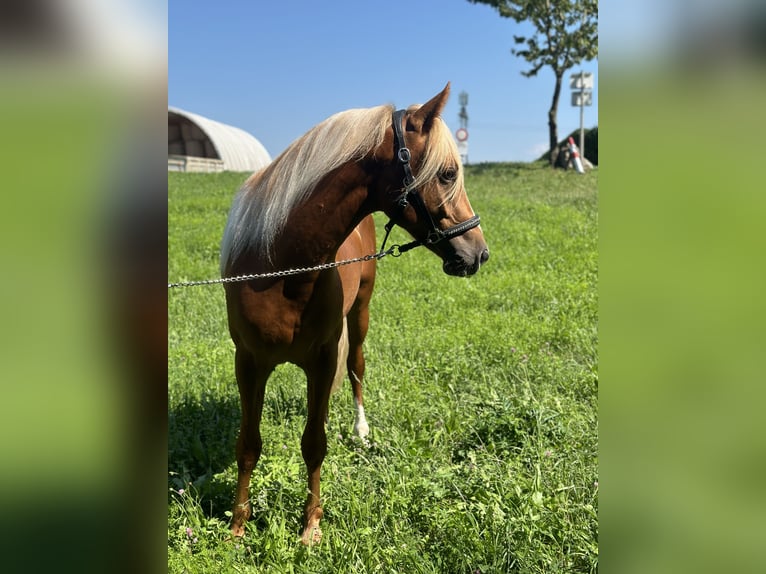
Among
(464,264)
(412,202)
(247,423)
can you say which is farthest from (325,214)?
(247,423)

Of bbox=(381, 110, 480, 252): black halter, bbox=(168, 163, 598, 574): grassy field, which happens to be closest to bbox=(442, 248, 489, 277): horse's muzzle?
bbox=(381, 110, 480, 252): black halter

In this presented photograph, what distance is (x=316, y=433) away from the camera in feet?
8.98

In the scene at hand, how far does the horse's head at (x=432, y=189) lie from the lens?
7.13ft

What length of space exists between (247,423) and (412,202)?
1388 millimetres

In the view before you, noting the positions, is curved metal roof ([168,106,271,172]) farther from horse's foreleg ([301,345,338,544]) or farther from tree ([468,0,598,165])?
horse's foreleg ([301,345,338,544])

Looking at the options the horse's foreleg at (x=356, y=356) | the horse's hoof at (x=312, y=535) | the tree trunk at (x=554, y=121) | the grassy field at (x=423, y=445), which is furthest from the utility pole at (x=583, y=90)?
the horse's hoof at (x=312, y=535)

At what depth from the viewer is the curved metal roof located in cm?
3025
